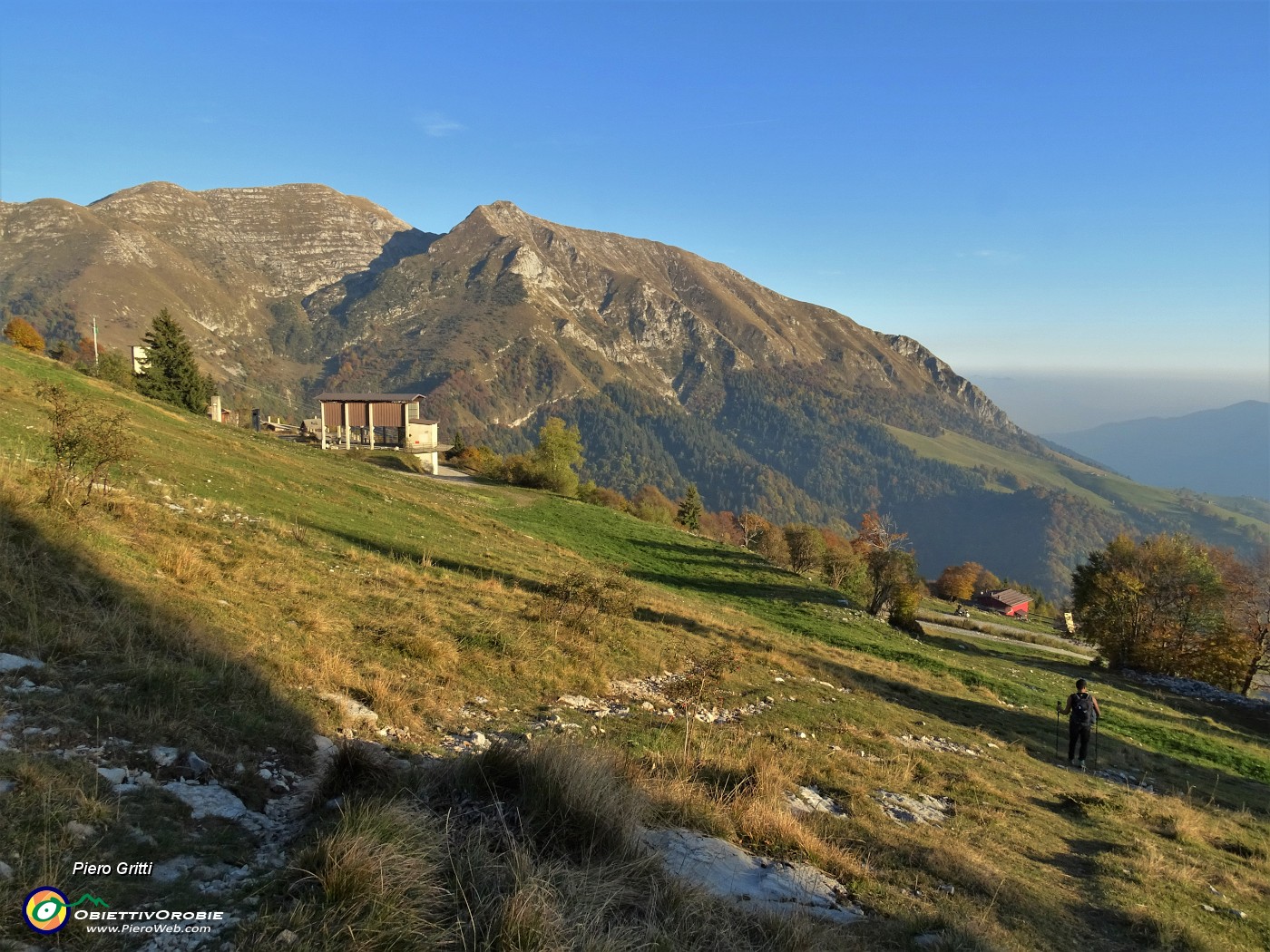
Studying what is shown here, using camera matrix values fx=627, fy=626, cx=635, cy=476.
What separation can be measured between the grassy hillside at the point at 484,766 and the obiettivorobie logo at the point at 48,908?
0.24 feet

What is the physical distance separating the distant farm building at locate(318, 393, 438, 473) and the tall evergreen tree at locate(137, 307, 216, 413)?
13899mm

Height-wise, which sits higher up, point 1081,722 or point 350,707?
point 350,707

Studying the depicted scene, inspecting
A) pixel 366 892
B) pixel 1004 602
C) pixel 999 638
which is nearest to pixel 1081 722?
pixel 366 892

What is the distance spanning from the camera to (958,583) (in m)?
146

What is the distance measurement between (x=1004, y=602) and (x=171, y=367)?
464 ft

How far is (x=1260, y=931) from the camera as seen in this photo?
299 inches

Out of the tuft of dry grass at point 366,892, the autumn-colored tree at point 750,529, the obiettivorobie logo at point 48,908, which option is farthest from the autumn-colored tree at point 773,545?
the obiettivorobie logo at point 48,908

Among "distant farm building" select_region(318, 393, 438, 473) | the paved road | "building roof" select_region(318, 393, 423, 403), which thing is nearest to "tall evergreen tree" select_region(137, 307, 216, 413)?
"distant farm building" select_region(318, 393, 438, 473)

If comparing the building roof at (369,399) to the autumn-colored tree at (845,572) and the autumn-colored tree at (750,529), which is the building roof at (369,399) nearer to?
the autumn-colored tree at (845,572)

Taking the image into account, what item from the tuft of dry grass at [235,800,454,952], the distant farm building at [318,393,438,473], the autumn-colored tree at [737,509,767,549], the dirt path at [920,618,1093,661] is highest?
the distant farm building at [318,393,438,473]

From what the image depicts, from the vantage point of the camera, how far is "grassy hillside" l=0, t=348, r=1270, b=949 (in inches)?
166

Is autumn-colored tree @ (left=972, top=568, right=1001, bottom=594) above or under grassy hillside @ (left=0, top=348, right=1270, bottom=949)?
under

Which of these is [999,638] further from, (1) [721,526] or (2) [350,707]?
(1) [721,526]

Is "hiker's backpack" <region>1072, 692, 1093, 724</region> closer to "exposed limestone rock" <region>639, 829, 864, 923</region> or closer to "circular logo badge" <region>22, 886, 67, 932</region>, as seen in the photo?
"exposed limestone rock" <region>639, 829, 864, 923</region>
